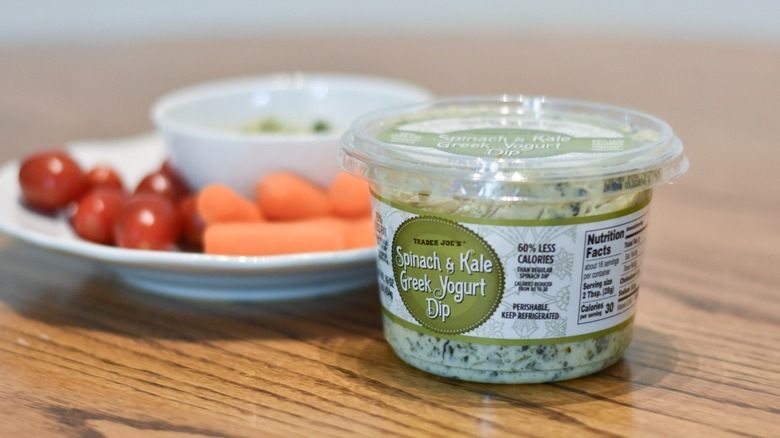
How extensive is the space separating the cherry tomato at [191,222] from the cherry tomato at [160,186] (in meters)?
0.05

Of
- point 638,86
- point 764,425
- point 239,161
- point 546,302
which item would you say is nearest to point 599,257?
point 546,302

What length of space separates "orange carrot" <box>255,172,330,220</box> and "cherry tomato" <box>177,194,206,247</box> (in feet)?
0.28

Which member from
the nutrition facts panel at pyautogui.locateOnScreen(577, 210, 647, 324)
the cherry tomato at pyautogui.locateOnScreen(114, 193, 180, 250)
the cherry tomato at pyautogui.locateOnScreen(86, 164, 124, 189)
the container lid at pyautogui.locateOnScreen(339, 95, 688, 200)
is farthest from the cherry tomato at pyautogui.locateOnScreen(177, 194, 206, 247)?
the nutrition facts panel at pyautogui.locateOnScreen(577, 210, 647, 324)

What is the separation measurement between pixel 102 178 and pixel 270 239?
39 cm

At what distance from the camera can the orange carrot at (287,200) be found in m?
1.17

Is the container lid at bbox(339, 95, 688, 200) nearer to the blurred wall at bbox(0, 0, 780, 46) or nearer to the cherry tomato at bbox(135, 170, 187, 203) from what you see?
the cherry tomato at bbox(135, 170, 187, 203)

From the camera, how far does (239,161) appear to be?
1.26 meters

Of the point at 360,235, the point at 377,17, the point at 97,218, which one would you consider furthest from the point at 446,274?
the point at 377,17

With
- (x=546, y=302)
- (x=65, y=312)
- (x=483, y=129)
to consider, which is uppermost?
(x=483, y=129)

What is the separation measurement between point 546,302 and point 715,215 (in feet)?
2.29

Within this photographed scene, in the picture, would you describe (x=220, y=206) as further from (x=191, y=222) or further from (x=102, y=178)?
(x=102, y=178)

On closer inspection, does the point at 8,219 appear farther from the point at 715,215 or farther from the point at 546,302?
the point at 715,215

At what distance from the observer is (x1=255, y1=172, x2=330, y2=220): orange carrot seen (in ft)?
3.85

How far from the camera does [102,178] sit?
4.43ft
